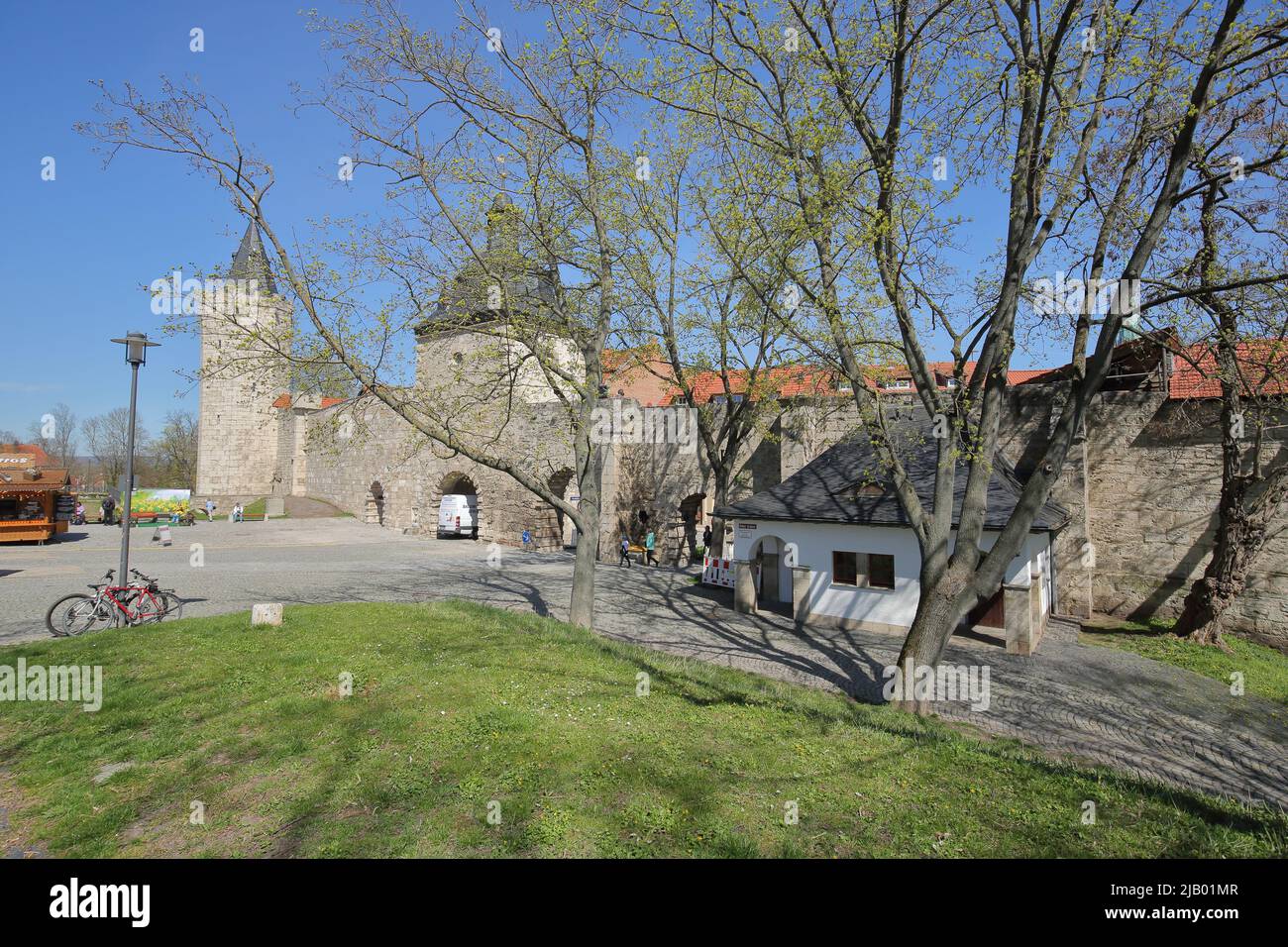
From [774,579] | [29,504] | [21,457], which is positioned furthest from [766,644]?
[21,457]

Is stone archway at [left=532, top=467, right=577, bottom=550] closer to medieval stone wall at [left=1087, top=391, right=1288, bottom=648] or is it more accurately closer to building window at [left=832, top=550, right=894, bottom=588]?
building window at [left=832, top=550, right=894, bottom=588]

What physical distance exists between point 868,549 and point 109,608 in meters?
13.2

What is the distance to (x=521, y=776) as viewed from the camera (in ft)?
14.3

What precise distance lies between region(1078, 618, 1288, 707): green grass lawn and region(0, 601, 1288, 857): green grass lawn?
7704mm

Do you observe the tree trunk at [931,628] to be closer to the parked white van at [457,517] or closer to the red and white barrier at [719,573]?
the red and white barrier at [719,573]

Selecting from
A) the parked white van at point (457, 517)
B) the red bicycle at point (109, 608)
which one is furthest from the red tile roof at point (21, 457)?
the red bicycle at point (109, 608)

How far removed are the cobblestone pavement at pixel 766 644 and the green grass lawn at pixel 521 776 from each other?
2174 millimetres

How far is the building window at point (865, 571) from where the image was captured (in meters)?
13.2

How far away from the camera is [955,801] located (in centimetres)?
428

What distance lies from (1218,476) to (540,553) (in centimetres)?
2041

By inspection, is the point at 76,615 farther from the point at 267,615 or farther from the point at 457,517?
the point at 457,517

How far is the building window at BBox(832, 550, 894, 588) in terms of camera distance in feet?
43.4
